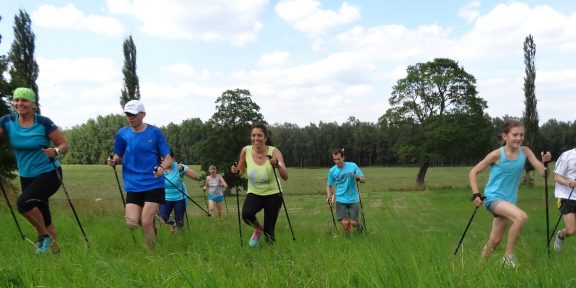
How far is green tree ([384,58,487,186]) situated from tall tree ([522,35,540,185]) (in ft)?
21.7

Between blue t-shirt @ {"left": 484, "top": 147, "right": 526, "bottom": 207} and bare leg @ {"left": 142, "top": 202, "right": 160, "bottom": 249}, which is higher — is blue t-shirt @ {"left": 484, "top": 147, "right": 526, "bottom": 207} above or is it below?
above

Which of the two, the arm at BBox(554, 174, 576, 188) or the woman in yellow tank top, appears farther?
the arm at BBox(554, 174, 576, 188)

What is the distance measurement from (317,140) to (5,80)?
99352 millimetres

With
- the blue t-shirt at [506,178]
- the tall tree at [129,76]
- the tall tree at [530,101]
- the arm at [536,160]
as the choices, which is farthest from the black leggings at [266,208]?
the tall tree at [129,76]

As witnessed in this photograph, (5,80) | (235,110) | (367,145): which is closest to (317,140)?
(367,145)

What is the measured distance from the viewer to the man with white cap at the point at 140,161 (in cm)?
589

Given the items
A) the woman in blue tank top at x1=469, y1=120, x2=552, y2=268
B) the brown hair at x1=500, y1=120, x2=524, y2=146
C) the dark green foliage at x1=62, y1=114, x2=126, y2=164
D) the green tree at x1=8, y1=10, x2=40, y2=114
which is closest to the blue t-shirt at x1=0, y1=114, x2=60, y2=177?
the woman in blue tank top at x1=469, y1=120, x2=552, y2=268

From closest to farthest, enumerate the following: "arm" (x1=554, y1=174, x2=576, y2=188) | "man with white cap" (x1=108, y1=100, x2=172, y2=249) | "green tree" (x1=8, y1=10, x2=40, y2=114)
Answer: "man with white cap" (x1=108, y1=100, x2=172, y2=249) → "arm" (x1=554, y1=174, x2=576, y2=188) → "green tree" (x1=8, y1=10, x2=40, y2=114)

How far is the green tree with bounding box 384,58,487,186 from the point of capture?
1901 inches

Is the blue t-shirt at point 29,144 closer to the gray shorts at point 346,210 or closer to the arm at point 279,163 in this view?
the arm at point 279,163

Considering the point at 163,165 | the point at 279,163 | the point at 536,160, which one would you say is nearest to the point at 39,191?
the point at 163,165

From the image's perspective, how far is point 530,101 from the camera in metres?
41.5

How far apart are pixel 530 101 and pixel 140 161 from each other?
42.4 metres

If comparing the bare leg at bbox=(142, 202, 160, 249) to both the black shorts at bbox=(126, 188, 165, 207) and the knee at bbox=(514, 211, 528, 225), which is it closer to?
the black shorts at bbox=(126, 188, 165, 207)
